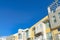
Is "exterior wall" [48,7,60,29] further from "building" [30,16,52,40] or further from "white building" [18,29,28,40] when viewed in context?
"white building" [18,29,28,40]

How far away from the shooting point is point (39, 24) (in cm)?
3869

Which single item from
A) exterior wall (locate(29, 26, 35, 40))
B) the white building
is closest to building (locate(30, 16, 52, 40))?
exterior wall (locate(29, 26, 35, 40))

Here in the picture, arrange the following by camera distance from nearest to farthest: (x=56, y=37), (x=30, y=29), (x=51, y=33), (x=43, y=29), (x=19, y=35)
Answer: (x=56, y=37) < (x=51, y=33) < (x=43, y=29) < (x=30, y=29) < (x=19, y=35)

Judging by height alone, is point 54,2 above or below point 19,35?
above

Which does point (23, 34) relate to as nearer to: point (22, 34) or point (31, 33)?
point (22, 34)

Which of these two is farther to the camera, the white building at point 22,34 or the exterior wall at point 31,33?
the white building at point 22,34

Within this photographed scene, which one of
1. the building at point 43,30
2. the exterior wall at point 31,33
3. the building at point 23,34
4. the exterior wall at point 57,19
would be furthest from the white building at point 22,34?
the exterior wall at point 57,19

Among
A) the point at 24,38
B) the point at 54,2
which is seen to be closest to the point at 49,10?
the point at 54,2

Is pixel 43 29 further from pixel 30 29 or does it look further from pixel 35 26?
pixel 30 29

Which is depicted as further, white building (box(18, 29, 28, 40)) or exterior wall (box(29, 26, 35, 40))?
white building (box(18, 29, 28, 40))

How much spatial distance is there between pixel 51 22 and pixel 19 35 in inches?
672

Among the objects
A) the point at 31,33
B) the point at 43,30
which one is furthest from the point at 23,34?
the point at 43,30

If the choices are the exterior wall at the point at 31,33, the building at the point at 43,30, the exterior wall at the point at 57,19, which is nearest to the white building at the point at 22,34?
the exterior wall at the point at 31,33

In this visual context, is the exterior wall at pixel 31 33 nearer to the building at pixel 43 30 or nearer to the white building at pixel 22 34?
the building at pixel 43 30
